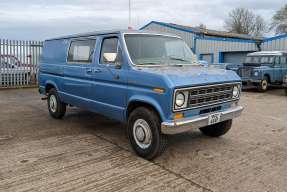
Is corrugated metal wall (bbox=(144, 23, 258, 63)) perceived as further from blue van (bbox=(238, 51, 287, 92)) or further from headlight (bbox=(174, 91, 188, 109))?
headlight (bbox=(174, 91, 188, 109))

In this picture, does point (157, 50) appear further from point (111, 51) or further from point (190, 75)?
point (190, 75)

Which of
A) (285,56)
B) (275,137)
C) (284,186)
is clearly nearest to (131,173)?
(284,186)

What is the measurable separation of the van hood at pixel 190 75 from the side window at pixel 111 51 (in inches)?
25.1

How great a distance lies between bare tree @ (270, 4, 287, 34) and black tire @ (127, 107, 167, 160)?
1755 inches

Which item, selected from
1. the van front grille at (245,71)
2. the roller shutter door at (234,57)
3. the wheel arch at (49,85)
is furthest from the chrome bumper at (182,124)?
the roller shutter door at (234,57)

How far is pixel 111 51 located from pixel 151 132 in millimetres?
1704

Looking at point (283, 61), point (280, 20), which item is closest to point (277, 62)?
point (283, 61)

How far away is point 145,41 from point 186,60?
0.90m

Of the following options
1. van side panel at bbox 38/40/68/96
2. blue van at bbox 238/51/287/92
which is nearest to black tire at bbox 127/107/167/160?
van side panel at bbox 38/40/68/96

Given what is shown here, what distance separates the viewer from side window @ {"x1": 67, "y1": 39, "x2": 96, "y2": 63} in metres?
5.55

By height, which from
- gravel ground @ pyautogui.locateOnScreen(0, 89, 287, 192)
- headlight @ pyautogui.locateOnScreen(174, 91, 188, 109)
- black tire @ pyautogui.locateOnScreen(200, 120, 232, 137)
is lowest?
gravel ground @ pyautogui.locateOnScreen(0, 89, 287, 192)

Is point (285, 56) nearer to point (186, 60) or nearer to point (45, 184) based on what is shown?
point (186, 60)

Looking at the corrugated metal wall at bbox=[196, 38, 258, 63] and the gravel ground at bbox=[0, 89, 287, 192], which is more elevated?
the corrugated metal wall at bbox=[196, 38, 258, 63]

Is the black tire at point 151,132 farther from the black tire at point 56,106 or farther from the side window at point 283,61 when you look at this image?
the side window at point 283,61
